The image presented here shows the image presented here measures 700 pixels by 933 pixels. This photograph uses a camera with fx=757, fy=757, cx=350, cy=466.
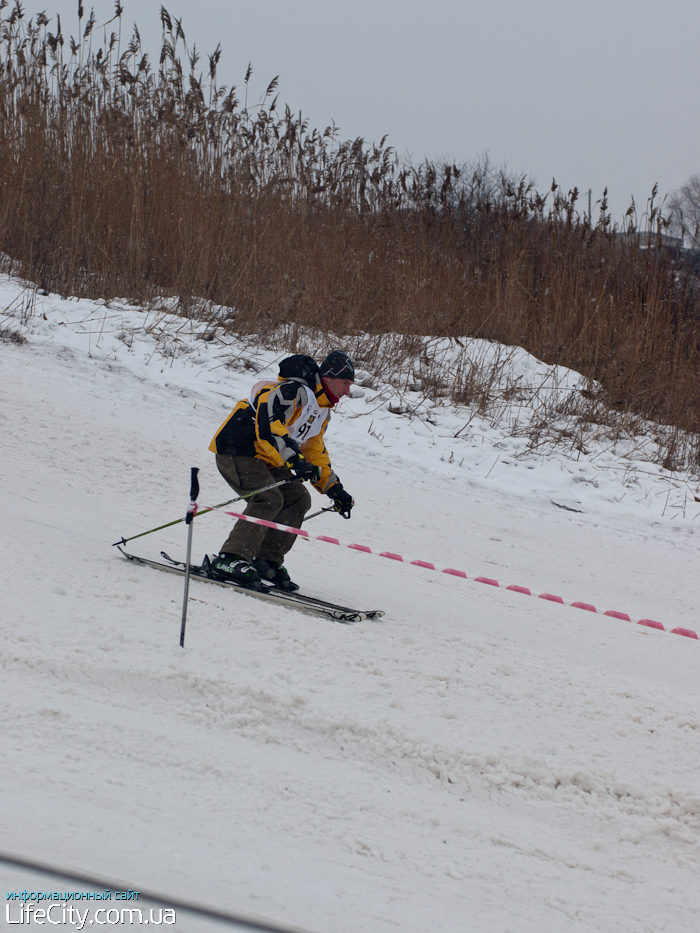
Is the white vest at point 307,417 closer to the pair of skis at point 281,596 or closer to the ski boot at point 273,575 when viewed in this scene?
the ski boot at point 273,575

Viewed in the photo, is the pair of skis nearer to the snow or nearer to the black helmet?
the snow

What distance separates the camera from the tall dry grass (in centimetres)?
941

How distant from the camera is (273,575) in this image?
476cm

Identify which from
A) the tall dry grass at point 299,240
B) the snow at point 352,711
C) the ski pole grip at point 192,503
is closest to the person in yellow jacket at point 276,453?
the snow at point 352,711

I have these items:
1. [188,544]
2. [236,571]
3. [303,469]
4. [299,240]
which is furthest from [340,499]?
[299,240]

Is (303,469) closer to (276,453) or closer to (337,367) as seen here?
(276,453)

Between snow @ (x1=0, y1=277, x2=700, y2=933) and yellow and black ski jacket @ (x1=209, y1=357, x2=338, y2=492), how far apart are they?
879 mm

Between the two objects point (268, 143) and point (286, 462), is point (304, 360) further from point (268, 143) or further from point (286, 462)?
point (268, 143)

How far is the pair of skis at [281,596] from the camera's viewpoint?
4.27 metres

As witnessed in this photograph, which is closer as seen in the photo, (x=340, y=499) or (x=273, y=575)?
(x=340, y=499)

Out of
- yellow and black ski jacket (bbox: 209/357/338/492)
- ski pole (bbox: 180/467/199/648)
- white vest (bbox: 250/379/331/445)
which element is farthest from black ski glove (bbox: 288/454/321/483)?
ski pole (bbox: 180/467/199/648)

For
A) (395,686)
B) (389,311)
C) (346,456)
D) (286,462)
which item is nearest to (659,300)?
(389,311)

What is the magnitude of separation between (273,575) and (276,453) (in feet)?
2.56

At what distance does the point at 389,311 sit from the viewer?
10062mm
